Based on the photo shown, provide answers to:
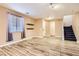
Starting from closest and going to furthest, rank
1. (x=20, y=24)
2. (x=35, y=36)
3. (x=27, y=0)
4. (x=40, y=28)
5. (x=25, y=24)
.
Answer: (x=27, y=0) < (x=20, y=24) < (x=25, y=24) < (x=35, y=36) < (x=40, y=28)

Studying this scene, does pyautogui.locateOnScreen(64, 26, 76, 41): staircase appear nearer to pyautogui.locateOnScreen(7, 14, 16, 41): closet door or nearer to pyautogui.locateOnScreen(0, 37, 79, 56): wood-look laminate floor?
pyautogui.locateOnScreen(0, 37, 79, 56): wood-look laminate floor

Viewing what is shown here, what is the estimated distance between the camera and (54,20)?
29.2 feet

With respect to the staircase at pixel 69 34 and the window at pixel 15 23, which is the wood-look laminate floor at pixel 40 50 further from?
the staircase at pixel 69 34

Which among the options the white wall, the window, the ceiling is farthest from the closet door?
the white wall

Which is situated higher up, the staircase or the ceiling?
the ceiling

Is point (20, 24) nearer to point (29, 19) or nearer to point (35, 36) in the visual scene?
point (29, 19)

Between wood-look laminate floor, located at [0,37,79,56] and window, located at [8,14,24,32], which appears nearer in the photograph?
wood-look laminate floor, located at [0,37,79,56]

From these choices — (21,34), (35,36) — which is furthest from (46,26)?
(21,34)

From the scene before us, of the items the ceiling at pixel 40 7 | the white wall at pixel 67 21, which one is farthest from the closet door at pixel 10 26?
the white wall at pixel 67 21

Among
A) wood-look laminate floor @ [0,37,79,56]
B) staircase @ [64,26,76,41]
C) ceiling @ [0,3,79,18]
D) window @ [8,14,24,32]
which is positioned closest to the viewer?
wood-look laminate floor @ [0,37,79,56]

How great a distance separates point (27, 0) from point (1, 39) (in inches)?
106

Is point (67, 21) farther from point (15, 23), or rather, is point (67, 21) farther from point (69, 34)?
point (15, 23)

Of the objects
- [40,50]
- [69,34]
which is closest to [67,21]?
[69,34]

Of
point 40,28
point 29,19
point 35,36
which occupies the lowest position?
point 35,36
